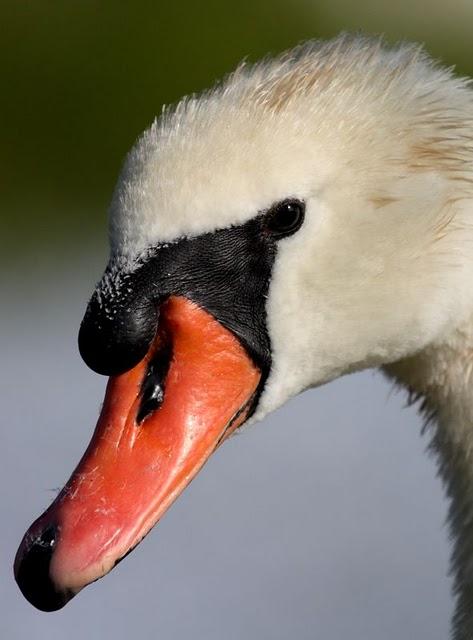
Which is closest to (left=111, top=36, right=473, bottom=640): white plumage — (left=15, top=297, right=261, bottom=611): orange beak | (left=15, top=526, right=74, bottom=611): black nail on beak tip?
(left=15, top=297, right=261, bottom=611): orange beak

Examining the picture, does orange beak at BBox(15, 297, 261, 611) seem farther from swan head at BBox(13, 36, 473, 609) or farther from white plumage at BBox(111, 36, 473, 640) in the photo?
white plumage at BBox(111, 36, 473, 640)

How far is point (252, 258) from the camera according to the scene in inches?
134

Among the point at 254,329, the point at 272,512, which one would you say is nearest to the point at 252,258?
the point at 254,329

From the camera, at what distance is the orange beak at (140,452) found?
322 cm

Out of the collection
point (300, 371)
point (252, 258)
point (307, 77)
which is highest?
point (307, 77)

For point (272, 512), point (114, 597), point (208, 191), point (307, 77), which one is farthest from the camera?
point (272, 512)

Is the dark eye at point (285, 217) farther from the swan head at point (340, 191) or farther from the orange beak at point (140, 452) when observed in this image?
the orange beak at point (140, 452)

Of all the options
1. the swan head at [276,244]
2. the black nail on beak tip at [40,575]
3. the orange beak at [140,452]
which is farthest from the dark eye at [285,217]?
the black nail on beak tip at [40,575]

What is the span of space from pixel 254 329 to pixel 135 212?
36 centimetres

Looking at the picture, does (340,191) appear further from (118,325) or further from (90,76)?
(90,76)

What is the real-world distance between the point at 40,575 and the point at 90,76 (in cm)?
837

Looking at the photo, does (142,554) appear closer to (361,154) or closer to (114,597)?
(114,597)

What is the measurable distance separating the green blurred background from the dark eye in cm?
758

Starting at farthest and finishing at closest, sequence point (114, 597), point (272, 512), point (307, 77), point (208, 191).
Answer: point (272, 512) → point (114, 597) → point (307, 77) → point (208, 191)
